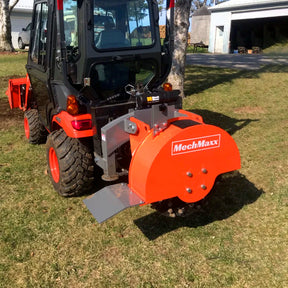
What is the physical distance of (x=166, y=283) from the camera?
2.83 meters

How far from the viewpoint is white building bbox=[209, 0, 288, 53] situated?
2041 centimetres

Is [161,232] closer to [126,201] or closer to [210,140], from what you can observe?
[126,201]

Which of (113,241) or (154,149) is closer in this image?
(154,149)

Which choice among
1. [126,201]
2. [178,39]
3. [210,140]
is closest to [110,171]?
[126,201]

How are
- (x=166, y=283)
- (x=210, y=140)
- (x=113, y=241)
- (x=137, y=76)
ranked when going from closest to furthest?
(x=166, y=283) < (x=210, y=140) < (x=113, y=241) < (x=137, y=76)

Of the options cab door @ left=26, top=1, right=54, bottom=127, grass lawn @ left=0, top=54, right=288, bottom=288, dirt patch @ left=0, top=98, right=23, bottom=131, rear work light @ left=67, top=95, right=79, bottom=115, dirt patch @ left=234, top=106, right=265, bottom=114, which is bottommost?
grass lawn @ left=0, top=54, right=288, bottom=288

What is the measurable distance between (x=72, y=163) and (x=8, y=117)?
451 cm

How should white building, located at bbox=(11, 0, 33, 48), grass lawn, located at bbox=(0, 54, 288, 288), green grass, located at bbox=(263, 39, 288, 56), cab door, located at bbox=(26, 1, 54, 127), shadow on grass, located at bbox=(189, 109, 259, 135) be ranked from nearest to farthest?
1. grass lawn, located at bbox=(0, 54, 288, 288)
2. cab door, located at bbox=(26, 1, 54, 127)
3. shadow on grass, located at bbox=(189, 109, 259, 135)
4. green grass, located at bbox=(263, 39, 288, 56)
5. white building, located at bbox=(11, 0, 33, 48)

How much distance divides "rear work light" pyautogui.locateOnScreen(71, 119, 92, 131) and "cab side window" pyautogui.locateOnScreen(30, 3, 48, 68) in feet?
3.65

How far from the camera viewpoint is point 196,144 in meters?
3.09

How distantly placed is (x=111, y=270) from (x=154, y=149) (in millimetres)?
1182

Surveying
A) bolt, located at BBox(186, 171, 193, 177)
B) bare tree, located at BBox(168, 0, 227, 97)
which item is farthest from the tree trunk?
bolt, located at BBox(186, 171, 193, 177)

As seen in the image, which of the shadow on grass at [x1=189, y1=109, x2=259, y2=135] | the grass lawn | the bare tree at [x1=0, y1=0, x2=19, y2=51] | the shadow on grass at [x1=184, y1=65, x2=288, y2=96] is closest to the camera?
the grass lawn

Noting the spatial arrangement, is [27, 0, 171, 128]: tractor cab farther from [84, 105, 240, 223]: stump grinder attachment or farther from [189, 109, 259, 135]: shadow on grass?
[189, 109, 259, 135]: shadow on grass
